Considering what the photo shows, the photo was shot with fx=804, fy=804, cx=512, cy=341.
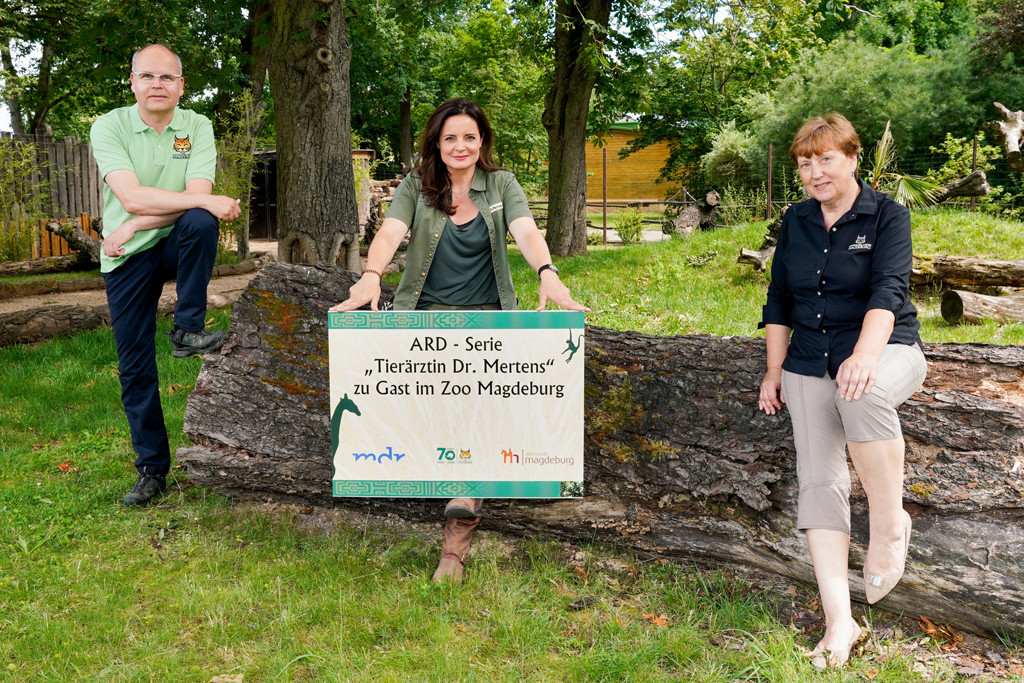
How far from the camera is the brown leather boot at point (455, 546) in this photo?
11.9 ft

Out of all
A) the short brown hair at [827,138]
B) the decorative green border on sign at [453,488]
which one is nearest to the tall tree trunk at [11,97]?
the decorative green border on sign at [453,488]

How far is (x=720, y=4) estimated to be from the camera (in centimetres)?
1376

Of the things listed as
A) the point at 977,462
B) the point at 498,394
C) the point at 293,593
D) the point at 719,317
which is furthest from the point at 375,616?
the point at 719,317

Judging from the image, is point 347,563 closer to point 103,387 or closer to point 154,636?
point 154,636

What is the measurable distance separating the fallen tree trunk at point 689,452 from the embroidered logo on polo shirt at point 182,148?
2.33 ft

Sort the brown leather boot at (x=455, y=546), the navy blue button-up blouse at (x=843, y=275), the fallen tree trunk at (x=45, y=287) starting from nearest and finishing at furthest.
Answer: the navy blue button-up blouse at (x=843, y=275) → the brown leather boot at (x=455, y=546) → the fallen tree trunk at (x=45, y=287)

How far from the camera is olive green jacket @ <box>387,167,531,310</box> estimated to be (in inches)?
136

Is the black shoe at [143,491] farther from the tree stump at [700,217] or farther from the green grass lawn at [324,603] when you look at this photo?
the tree stump at [700,217]

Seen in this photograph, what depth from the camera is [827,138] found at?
9.44 ft

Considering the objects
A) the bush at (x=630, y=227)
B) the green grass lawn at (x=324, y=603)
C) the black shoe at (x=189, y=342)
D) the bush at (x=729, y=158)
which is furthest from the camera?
the bush at (x=729, y=158)

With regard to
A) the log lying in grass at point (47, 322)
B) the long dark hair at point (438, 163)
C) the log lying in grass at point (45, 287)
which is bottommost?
the log lying in grass at point (47, 322)

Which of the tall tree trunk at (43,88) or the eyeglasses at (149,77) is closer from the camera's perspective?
the eyeglasses at (149,77)

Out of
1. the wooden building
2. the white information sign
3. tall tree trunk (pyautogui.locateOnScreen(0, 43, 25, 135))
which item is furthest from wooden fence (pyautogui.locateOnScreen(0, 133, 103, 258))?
the wooden building

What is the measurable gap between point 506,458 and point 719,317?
207 inches
